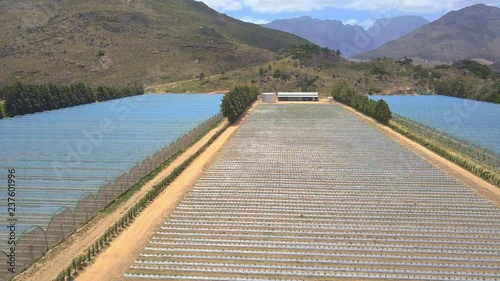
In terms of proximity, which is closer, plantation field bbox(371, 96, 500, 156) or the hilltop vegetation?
plantation field bbox(371, 96, 500, 156)

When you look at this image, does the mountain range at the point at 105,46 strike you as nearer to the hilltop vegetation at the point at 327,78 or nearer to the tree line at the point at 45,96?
the hilltop vegetation at the point at 327,78

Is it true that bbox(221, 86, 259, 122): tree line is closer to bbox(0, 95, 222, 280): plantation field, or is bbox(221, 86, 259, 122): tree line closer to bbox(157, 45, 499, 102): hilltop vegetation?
bbox(0, 95, 222, 280): plantation field

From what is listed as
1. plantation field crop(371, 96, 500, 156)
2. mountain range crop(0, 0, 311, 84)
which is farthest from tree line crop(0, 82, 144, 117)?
plantation field crop(371, 96, 500, 156)

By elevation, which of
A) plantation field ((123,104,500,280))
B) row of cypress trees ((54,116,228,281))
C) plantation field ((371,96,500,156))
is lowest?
plantation field ((123,104,500,280))

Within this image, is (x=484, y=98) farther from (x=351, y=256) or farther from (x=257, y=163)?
(x=351, y=256)

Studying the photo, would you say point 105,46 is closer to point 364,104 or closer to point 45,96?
point 45,96

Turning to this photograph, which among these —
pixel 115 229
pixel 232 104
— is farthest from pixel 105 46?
pixel 115 229

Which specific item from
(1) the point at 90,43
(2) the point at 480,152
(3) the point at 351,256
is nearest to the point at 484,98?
(2) the point at 480,152
